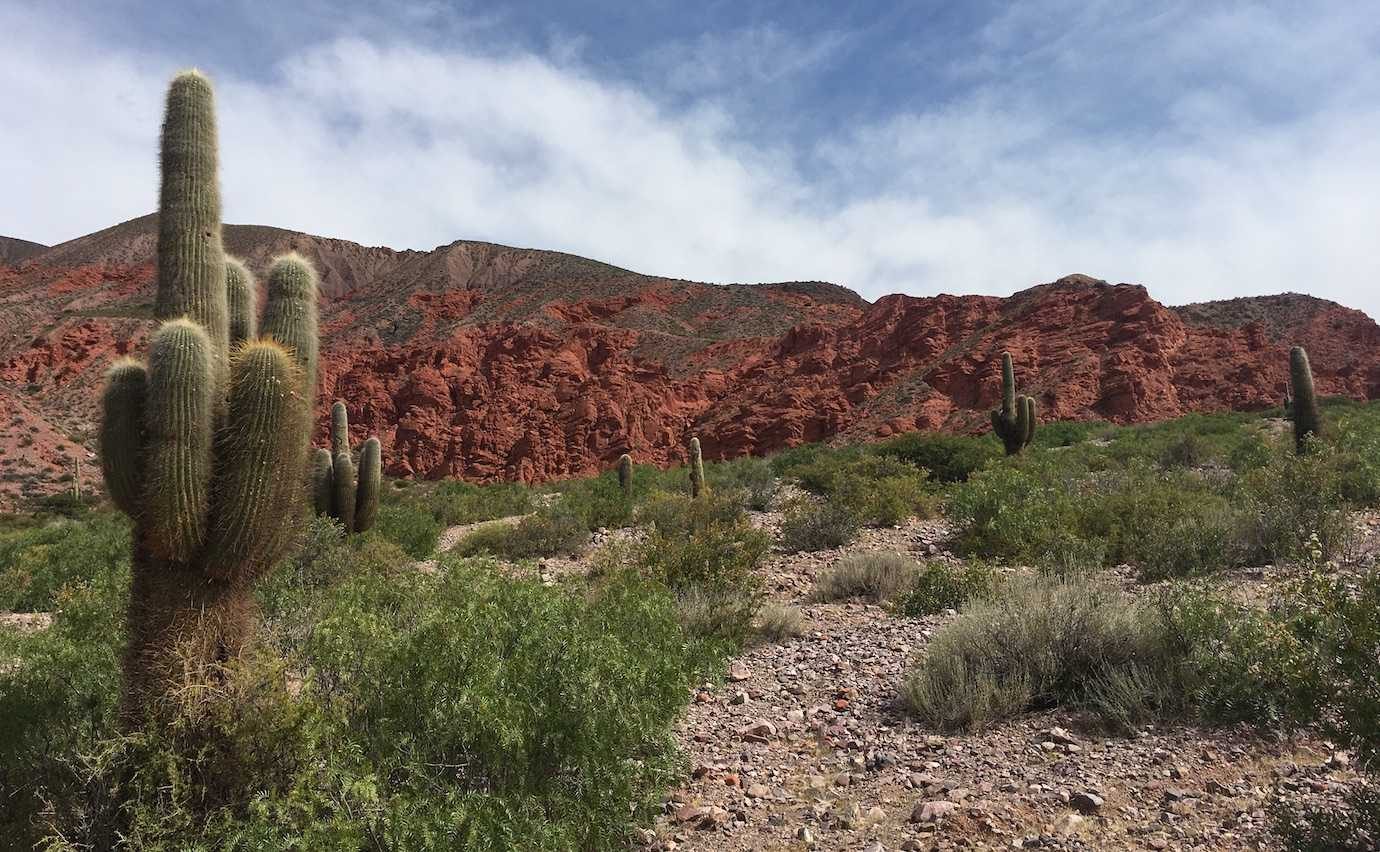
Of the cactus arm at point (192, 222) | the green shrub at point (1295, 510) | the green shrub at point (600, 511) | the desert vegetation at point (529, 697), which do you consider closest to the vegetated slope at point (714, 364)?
the green shrub at point (600, 511)

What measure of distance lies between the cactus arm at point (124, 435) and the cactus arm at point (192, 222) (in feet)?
1.29

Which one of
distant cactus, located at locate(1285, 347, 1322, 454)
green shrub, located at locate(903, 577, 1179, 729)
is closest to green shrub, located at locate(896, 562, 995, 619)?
green shrub, located at locate(903, 577, 1179, 729)

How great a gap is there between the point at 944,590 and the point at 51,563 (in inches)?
531

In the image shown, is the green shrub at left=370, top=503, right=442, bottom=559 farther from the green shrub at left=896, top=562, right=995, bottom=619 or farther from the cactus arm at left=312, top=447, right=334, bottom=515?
the green shrub at left=896, top=562, right=995, bottom=619

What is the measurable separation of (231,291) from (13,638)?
329cm

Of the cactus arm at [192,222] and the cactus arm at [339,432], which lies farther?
the cactus arm at [339,432]

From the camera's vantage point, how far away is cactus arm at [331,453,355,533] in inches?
559

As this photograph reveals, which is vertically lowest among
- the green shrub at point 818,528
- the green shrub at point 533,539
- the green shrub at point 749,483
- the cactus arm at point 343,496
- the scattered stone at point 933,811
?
the scattered stone at point 933,811

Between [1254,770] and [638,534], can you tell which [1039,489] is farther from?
[1254,770]

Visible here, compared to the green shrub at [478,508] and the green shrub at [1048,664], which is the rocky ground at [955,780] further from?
the green shrub at [478,508]

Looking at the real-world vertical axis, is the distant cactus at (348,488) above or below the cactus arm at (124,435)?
below

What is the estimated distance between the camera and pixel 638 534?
15281 mm

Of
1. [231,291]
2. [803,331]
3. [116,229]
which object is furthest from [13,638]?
[116,229]

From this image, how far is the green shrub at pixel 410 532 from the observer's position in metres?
14.6
